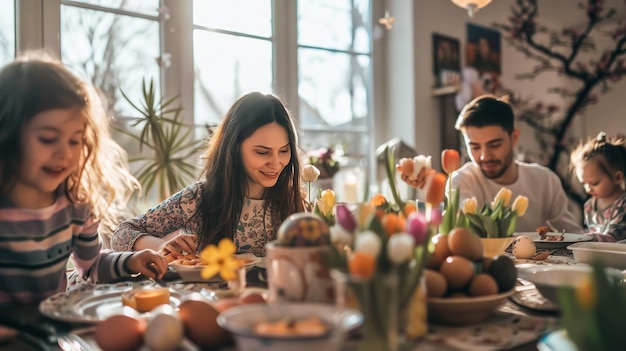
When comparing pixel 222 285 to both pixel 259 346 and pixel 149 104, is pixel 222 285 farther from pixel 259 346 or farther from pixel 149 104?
pixel 149 104

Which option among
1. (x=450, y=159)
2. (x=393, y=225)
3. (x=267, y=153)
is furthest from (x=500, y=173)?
(x=393, y=225)

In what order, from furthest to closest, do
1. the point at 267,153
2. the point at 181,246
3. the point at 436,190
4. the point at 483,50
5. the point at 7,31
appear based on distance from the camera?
the point at 483,50 → the point at 7,31 → the point at 267,153 → the point at 181,246 → the point at 436,190

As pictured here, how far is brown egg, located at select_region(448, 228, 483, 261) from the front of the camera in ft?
2.56

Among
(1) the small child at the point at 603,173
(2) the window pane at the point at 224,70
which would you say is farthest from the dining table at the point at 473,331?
(2) the window pane at the point at 224,70

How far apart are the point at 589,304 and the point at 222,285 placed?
1.97ft

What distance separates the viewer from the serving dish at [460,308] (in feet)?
2.30

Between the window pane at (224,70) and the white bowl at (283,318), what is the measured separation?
2.50m

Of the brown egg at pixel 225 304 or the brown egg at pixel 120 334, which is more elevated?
the brown egg at pixel 225 304

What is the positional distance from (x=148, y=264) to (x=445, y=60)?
3.18 m

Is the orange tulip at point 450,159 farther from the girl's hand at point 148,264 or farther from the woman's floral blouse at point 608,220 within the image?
the woman's floral blouse at point 608,220

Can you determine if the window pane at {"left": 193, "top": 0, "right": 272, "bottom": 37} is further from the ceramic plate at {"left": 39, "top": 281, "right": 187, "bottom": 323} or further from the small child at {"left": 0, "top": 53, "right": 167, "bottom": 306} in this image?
the ceramic plate at {"left": 39, "top": 281, "right": 187, "bottom": 323}

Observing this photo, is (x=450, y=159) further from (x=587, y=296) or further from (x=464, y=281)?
(x=587, y=296)

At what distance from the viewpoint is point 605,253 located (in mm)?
1072

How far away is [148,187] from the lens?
2.47m
